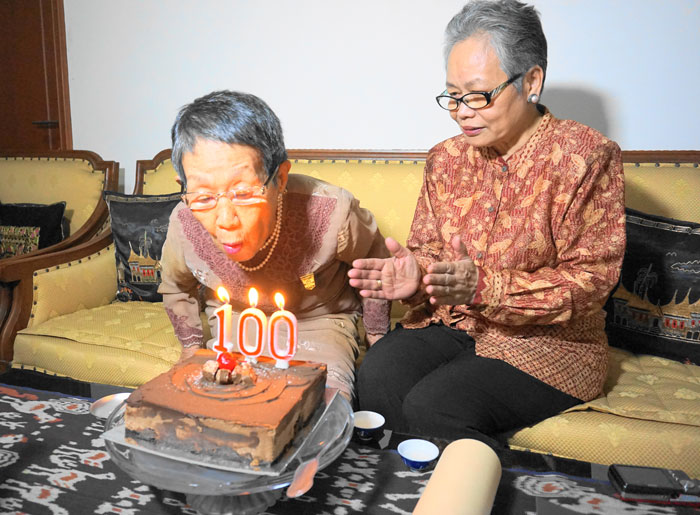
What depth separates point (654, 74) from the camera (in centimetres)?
215

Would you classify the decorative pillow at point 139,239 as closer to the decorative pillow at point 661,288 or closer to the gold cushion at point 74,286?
the gold cushion at point 74,286

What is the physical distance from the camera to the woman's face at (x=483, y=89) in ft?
4.65

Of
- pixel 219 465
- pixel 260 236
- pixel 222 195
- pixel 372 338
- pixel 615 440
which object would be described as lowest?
pixel 615 440

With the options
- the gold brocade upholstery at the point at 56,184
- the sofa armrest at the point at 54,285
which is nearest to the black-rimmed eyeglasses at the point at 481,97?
the sofa armrest at the point at 54,285

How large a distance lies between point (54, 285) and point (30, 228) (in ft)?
1.93

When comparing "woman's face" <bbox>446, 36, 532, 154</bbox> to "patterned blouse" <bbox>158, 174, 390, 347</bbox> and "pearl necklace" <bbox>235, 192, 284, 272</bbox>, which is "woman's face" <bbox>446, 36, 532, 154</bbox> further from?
"pearl necklace" <bbox>235, 192, 284, 272</bbox>

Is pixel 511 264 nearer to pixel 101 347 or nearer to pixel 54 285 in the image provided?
pixel 101 347

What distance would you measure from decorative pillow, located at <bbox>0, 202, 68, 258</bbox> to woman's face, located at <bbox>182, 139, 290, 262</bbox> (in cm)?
165

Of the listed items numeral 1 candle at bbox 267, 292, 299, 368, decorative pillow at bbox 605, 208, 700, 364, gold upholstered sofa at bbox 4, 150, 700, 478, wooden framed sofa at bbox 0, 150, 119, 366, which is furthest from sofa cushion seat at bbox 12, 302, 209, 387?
decorative pillow at bbox 605, 208, 700, 364

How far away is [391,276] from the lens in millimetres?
1415

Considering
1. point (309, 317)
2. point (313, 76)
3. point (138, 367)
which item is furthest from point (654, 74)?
point (138, 367)

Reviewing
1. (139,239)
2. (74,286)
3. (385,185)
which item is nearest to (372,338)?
(385,185)

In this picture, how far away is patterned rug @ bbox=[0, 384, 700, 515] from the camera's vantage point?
0.94m

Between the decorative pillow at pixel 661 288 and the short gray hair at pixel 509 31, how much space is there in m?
0.73
